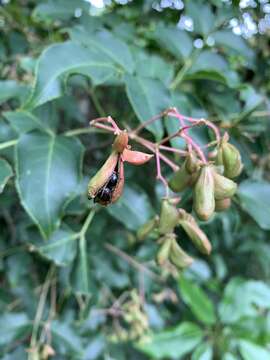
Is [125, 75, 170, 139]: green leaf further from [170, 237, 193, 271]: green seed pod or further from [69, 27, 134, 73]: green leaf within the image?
[170, 237, 193, 271]: green seed pod

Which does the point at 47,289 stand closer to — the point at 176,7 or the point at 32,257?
the point at 32,257

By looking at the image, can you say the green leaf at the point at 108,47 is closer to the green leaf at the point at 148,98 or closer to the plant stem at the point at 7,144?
the green leaf at the point at 148,98

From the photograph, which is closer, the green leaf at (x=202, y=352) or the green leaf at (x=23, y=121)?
the green leaf at (x=23, y=121)

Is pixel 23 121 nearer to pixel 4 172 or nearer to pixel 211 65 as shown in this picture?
pixel 4 172

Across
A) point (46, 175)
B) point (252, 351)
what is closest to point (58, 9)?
point (46, 175)

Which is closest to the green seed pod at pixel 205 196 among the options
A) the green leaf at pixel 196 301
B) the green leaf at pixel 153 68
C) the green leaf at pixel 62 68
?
the green leaf at pixel 62 68

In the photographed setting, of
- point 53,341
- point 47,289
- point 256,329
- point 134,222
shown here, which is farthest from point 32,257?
point 256,329
